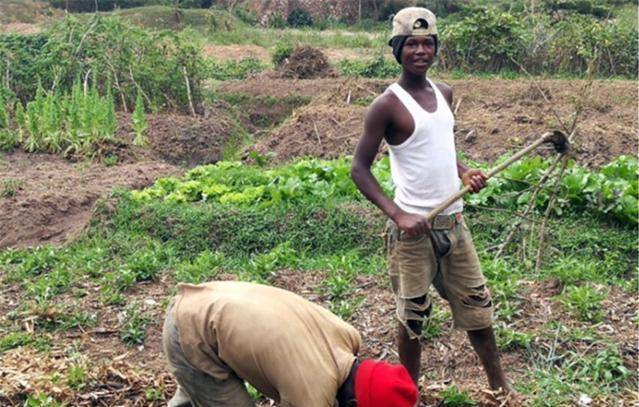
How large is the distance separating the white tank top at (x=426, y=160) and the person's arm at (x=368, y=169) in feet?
0.33

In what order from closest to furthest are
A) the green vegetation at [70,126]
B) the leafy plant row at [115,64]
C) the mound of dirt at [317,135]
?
the mound of dirt at [317,135] < the green vegetation at [70,126] < the leafy plant row at [115,64]

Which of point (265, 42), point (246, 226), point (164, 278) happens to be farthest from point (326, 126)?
point (265, 42)

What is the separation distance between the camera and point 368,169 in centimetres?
404

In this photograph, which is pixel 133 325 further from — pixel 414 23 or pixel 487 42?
pixel 487 42

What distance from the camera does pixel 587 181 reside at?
710 centimetres

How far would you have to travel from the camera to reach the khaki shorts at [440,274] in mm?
4074

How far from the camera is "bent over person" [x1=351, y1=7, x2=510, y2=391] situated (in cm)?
395

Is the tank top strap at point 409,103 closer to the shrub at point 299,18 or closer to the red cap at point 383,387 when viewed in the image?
the red cap at point 383,387

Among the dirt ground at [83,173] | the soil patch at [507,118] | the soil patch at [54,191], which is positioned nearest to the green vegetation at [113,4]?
the soil patch at [507,118]

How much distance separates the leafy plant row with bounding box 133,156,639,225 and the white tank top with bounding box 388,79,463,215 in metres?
2.40

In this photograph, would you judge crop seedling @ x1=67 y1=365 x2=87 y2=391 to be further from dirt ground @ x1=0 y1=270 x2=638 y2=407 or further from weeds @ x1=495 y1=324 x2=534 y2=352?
weeds @ x1=495 y1=324 x2=534 y2=352

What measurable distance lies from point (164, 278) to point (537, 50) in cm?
1217

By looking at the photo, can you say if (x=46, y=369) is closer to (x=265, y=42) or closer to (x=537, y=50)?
(x=537, y=50)

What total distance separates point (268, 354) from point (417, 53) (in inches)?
64.5
